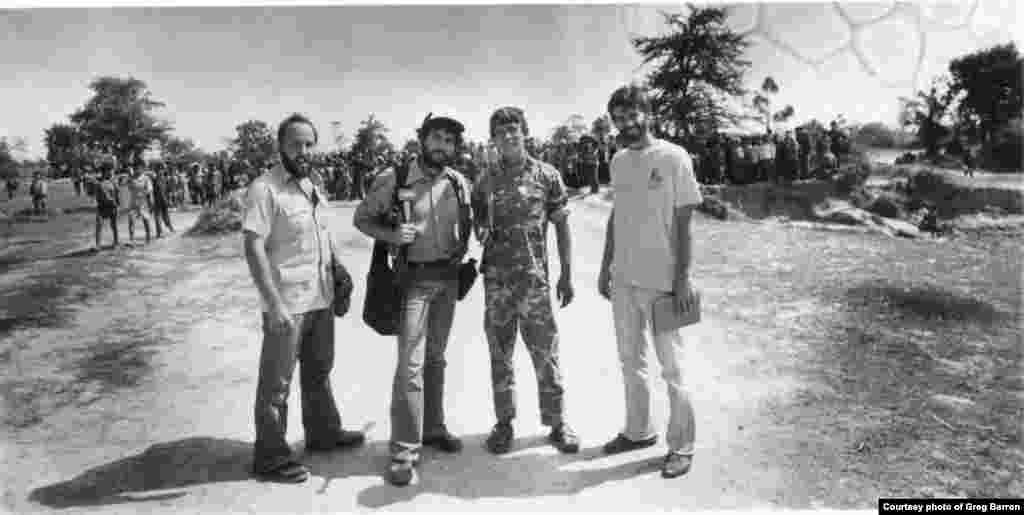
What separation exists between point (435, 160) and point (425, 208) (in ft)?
0.91

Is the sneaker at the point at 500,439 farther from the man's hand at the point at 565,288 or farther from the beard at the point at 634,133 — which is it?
the beard at the point at 634,133

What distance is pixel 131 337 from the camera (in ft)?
21.3

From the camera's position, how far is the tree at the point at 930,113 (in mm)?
13133

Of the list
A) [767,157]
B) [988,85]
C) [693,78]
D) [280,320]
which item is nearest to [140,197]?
[280,320]

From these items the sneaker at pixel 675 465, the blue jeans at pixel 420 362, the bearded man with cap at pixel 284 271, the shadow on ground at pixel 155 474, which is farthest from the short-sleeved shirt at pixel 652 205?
the shadow on ground at pixel 155 474

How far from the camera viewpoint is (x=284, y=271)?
3.35 m

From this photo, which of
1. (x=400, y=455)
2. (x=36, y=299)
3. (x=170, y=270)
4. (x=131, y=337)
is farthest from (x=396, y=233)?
(x=170, y=270)

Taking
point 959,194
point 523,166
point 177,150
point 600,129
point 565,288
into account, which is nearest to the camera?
point 523,166

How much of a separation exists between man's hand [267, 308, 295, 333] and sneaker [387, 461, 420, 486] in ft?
3.07

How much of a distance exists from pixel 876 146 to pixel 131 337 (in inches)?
883

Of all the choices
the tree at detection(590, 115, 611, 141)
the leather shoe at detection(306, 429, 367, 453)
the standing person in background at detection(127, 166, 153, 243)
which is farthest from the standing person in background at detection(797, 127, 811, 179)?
the leather shoe at detection(306, 429, 367, 453)

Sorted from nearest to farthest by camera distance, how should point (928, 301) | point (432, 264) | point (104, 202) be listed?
point (432, 264)
point (928, 301)
point (104, 202)

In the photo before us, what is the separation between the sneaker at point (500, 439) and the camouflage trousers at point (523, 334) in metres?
0.07

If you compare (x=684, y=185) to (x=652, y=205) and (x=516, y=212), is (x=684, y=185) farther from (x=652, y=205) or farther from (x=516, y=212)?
(x=516, y=212)
